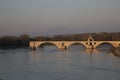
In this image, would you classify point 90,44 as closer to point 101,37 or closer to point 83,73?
point 101,37

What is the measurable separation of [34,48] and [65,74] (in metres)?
19.6

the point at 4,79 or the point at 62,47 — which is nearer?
the point at 4,79

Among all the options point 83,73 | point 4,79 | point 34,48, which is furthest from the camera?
point 34,48

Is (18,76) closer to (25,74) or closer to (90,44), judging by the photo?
(25,74)

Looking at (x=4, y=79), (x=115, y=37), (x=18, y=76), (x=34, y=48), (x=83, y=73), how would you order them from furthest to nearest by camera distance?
(x=115, y=37) → (x=34, y=48) → (x=83, y=73) → (x=18, y=76) → (x=4, y=79)

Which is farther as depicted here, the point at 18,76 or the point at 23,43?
the point at 23,43

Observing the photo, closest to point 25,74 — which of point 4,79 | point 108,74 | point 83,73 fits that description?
point 4,79

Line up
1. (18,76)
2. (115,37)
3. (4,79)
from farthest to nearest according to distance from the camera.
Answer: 1. (115,37)
2. (18,76)
3. (4,79)

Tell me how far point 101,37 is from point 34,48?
10944 mm

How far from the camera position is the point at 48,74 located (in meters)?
11.7

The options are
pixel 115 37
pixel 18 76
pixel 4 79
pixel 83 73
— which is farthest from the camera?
pixel 115 37

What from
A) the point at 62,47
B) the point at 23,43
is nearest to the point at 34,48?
the point at 62,47

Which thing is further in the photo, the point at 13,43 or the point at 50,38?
the point at 50,38

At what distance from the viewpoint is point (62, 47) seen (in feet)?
103
